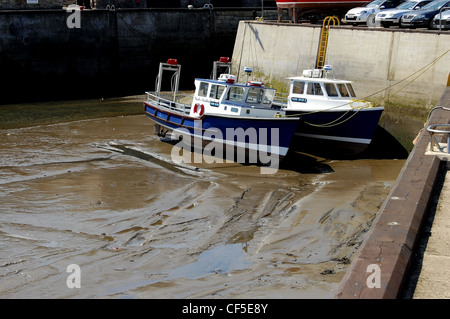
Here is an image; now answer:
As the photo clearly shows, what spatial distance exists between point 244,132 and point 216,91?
1689mm

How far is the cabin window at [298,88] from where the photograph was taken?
16.1 meters

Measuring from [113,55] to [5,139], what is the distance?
1034cm

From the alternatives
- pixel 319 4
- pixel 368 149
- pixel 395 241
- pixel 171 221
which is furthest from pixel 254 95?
pixel 395 241

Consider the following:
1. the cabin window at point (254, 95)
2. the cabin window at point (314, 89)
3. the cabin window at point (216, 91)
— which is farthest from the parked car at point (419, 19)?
the cabin window at point (216, 91)

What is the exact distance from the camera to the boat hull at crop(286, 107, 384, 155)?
15.1 metres

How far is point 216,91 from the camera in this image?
15820mm

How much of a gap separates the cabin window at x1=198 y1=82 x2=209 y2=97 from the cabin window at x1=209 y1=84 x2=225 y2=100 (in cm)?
23

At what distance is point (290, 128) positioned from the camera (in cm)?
1426

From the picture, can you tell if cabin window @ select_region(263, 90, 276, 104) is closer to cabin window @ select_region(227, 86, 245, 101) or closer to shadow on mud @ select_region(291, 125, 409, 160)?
cabin window @ select_region(227, 86, 245, 101)

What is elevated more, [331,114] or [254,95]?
[254,95]

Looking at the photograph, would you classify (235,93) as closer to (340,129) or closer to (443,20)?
(340,129)
